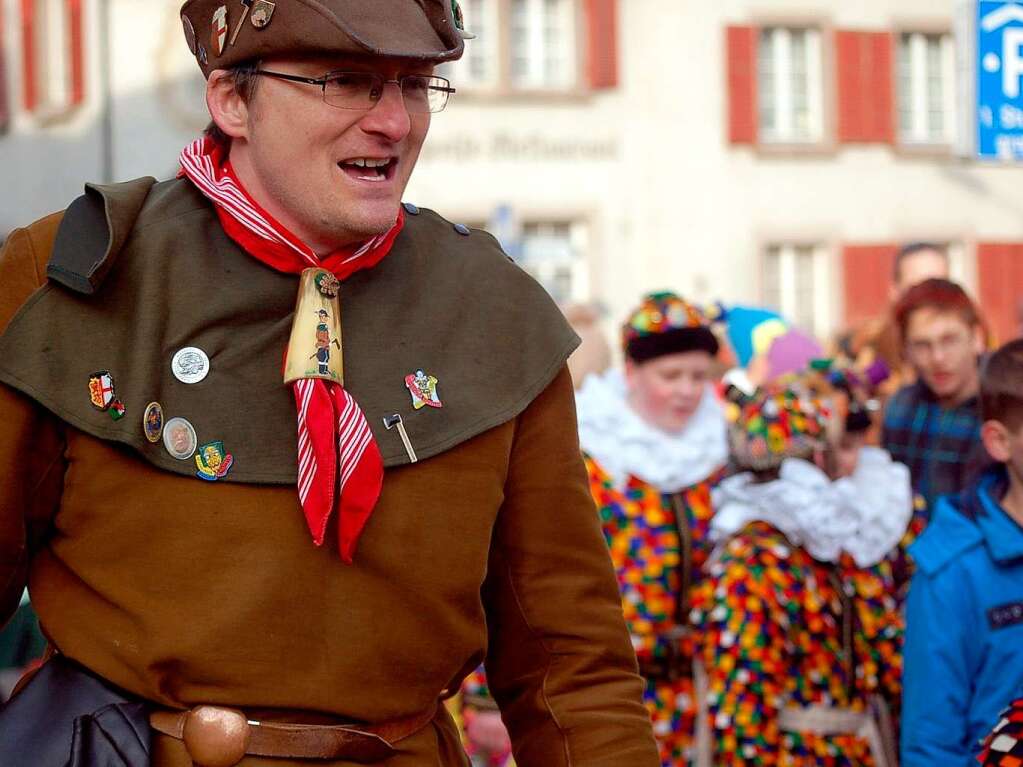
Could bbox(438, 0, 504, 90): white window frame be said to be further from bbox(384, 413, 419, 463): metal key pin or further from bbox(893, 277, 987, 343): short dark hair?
bbox(384, 413, 419, 463): metal key pin

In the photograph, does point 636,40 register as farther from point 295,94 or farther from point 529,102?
point 295,94

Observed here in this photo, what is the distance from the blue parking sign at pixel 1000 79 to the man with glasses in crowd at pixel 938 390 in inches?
40.8

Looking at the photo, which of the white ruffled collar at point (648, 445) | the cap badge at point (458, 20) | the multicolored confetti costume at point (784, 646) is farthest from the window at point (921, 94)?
the cap badge at point (458, 20)

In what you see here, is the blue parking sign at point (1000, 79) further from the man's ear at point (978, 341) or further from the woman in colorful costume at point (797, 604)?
the man's ear at point (978, 341)

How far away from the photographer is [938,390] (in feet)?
21.2

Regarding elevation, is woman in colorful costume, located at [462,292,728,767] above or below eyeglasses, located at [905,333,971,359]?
below

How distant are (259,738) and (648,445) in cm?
303

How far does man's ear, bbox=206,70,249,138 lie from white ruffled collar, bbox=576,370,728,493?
280 cm

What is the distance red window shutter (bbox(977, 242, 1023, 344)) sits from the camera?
68.8ft

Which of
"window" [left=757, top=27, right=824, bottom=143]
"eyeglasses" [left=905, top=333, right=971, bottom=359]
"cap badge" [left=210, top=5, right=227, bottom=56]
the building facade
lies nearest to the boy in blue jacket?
"cap badge" [left=210, top=5, right=227, bottom=56]

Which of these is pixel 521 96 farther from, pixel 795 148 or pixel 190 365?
→ pixel 190 365

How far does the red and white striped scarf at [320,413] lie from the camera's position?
2270 mm

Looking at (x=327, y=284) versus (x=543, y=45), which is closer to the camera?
(x=327, y=284)

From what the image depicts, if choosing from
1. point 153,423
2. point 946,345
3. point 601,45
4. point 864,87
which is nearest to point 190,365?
point 153,423
